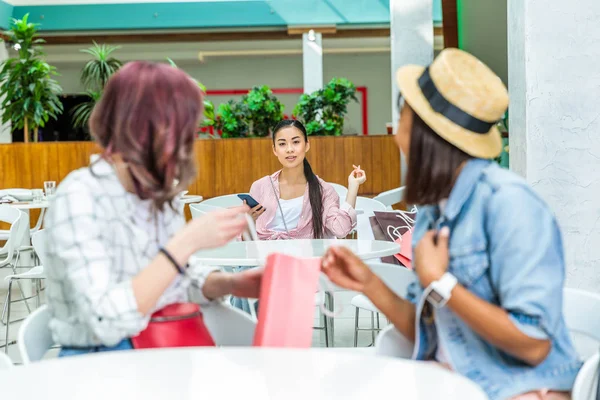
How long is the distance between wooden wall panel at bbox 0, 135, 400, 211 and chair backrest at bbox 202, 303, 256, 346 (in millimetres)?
7407

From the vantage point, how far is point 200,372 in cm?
123

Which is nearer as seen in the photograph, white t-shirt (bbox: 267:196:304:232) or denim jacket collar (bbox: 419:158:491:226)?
denim jacket collar (bbox: 419:158:491:226)

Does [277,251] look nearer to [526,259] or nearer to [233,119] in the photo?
[526,259]

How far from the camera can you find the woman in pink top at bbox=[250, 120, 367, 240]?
3.71m

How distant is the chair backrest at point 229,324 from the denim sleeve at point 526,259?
23.3 inches

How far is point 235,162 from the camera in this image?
9141 mm

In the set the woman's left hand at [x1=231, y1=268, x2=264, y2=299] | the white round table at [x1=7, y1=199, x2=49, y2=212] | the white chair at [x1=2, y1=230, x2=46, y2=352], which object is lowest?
the white chair at [x1=2, y1=230, x2=46, y2=352]

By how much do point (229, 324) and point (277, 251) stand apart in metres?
1.13

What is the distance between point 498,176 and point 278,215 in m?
2.51

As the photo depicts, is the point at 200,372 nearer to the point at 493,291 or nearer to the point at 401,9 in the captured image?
the point at 493,291

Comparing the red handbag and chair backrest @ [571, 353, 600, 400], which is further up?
the red handbag

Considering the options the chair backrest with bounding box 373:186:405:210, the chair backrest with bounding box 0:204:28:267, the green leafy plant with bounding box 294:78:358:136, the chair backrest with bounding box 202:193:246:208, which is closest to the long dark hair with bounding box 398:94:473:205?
the chair backrest with bounding box 202:193:246:208

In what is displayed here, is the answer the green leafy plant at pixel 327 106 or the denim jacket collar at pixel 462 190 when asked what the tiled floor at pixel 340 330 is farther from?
the green leafy plant at pixel 327 106

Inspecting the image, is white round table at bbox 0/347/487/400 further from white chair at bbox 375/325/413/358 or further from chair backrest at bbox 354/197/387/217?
chair backrest at bbox 354/197/387/217
